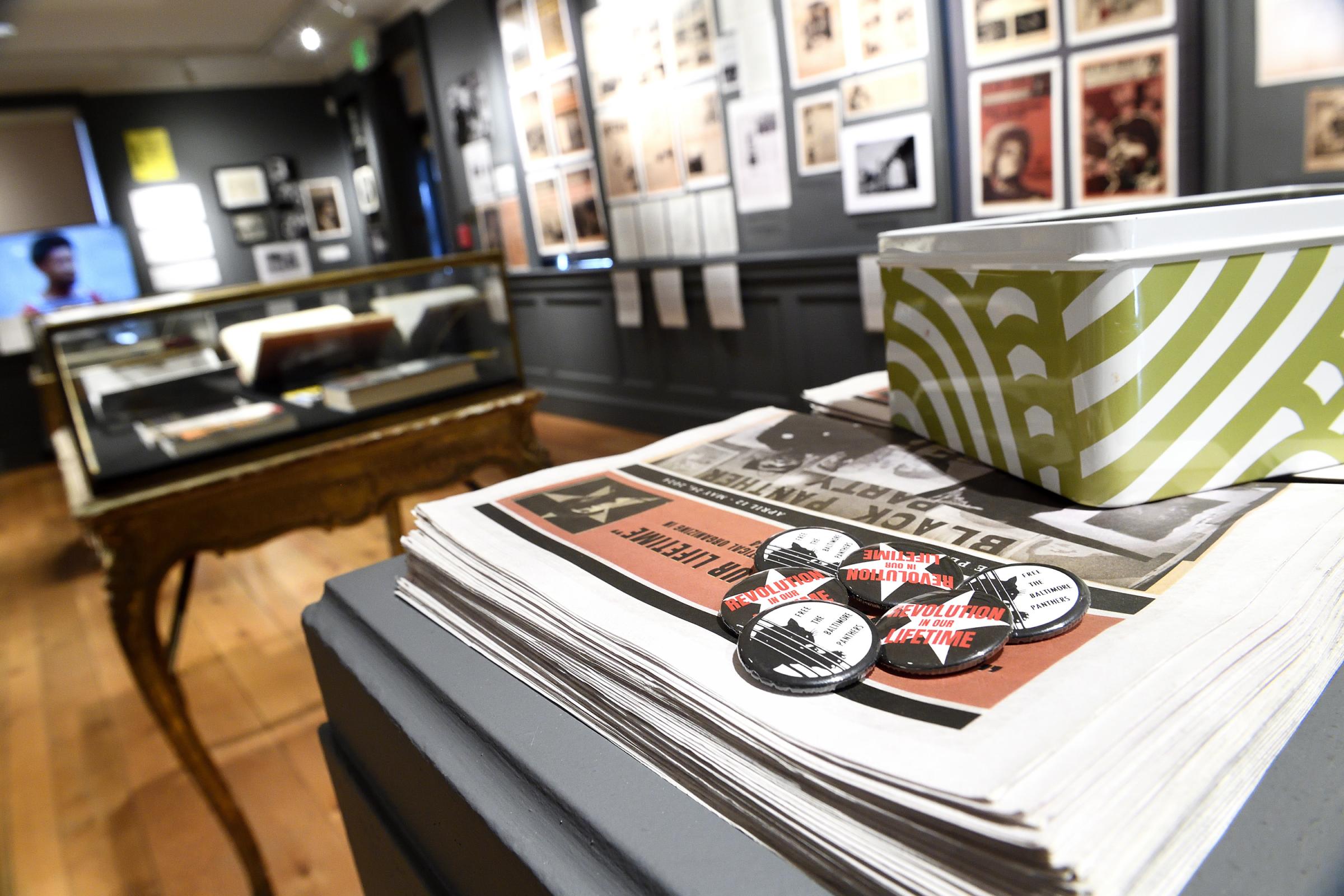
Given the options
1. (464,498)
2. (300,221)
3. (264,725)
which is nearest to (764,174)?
(264,725)

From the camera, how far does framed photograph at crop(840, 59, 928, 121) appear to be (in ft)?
8.50

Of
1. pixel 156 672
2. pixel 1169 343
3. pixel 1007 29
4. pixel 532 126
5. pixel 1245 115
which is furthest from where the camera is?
pixel 532 126

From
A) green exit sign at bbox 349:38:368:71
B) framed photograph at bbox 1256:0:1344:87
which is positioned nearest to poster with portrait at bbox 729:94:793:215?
framed photograph at bbox 1256:0:1344:87

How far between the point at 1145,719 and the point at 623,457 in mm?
427

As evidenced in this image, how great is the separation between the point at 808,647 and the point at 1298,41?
2.15m

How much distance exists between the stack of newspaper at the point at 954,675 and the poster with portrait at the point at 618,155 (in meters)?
3.62

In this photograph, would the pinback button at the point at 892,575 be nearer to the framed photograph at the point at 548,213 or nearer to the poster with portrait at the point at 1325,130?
the poster with portrait at the point at 1325,130

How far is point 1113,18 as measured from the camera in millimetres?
2104

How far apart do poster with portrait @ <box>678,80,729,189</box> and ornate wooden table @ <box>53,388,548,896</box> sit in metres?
2.07

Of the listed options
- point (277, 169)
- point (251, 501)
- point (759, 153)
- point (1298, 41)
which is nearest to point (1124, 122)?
point (1298, 41)

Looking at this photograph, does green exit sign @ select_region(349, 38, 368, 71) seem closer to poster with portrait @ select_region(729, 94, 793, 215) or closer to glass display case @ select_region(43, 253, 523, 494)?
poster with portrait @ select_region(729, 94, 793, 215)

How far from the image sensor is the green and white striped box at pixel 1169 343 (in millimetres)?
415

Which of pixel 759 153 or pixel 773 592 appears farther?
pixel 759 153

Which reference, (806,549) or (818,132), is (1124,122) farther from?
(806,549)
